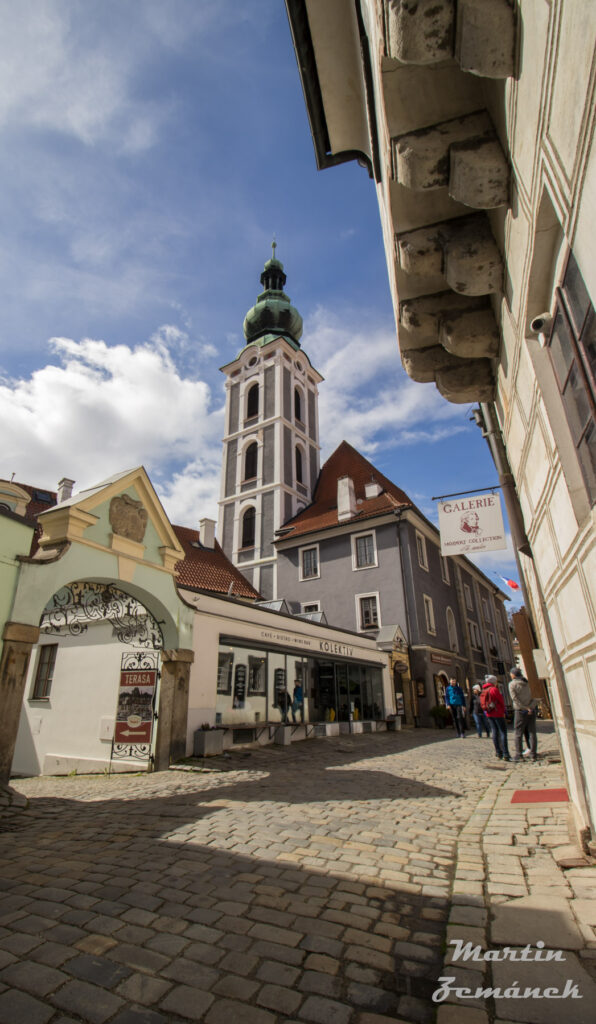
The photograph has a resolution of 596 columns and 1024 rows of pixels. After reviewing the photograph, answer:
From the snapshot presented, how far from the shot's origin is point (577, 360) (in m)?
2.62

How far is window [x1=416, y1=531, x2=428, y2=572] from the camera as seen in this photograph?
2700 cm

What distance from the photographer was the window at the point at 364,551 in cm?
2686

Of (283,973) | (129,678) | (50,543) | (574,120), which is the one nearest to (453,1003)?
(283,973)

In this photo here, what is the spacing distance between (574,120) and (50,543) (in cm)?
966

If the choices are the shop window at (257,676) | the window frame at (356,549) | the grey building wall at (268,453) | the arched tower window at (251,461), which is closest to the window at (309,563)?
the window frame at (356,549)

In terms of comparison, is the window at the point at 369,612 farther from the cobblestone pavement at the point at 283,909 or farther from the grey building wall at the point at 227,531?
the cobblestone pavement at the point at 283,909

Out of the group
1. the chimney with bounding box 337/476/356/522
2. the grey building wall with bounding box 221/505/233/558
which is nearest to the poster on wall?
the chimney with bounding box 337/476/356/522

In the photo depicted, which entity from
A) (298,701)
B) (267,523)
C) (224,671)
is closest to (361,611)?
(298,701)

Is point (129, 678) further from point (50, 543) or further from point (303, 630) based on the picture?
point (303, 630)

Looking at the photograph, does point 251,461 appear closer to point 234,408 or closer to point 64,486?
point 234,408

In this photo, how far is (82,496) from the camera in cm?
1006

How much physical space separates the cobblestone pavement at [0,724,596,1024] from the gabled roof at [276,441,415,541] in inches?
844

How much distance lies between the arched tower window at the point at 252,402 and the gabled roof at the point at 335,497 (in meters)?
6.63

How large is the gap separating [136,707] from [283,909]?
30.4 ft
